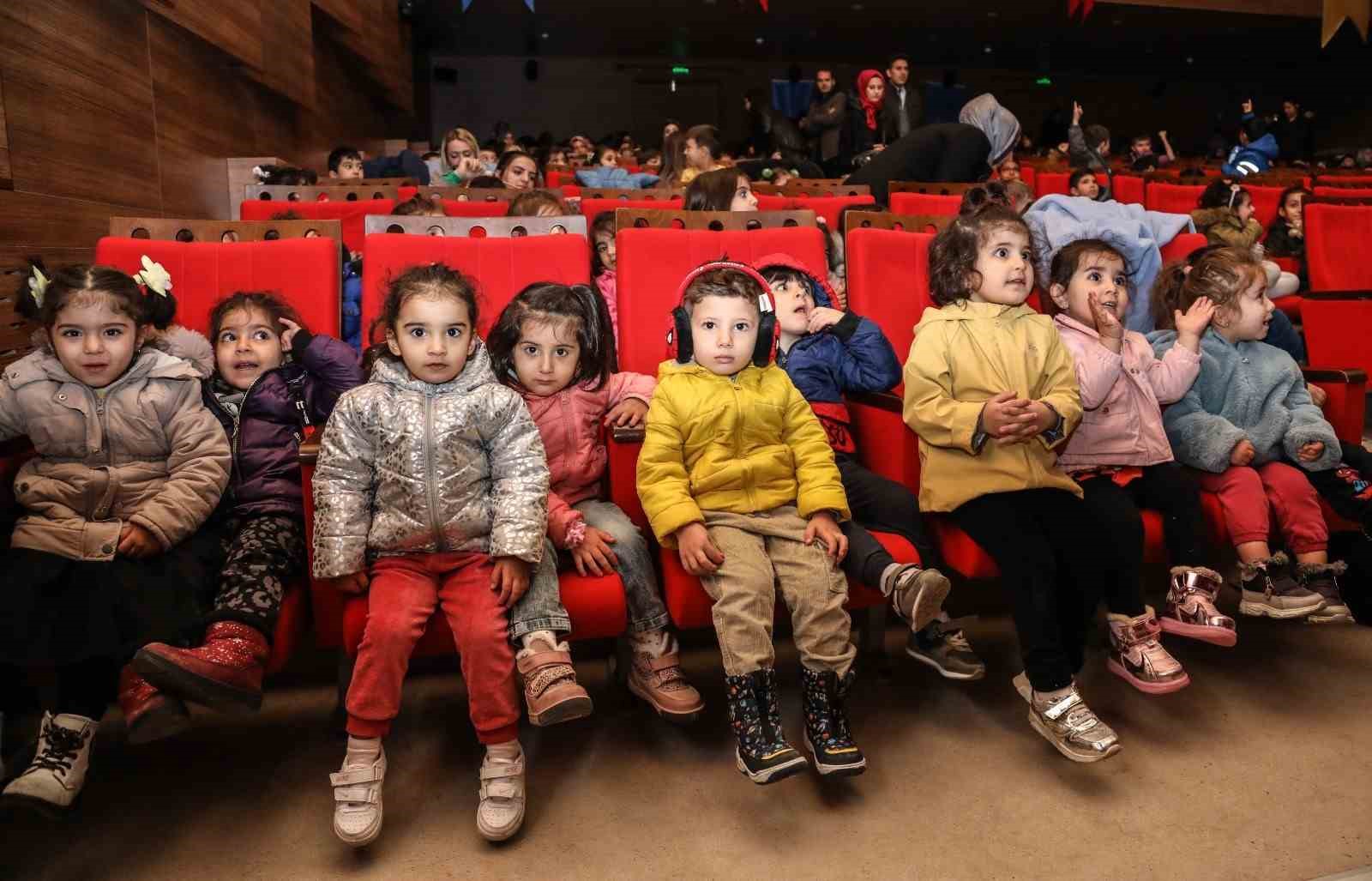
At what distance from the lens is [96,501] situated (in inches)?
57.7

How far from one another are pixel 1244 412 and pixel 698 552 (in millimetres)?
1343

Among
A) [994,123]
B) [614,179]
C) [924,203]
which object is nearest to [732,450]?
[924,203]

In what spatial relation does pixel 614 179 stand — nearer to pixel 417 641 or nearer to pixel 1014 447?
pixel 1014 447

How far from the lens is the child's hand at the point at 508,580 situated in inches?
54.1

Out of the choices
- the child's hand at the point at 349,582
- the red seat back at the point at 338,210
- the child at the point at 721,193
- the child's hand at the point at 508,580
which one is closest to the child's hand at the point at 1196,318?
the child at the point at 721,193

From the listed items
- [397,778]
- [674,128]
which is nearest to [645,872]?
[397,778]

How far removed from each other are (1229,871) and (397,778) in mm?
1345

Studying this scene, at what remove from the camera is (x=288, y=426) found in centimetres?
165

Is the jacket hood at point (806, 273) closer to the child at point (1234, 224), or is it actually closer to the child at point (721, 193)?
the child at point (721, 193)

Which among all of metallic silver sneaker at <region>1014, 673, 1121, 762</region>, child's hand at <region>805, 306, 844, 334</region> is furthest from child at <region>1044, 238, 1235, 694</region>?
child's hand at <region>805, 306, 844, 334</region>

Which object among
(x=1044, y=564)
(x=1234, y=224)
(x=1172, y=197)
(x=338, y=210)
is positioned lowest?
(x=1044, y=564)

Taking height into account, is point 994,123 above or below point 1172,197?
above

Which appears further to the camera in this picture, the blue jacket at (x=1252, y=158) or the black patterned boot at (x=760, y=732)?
the blue jacket at (x=1252, y=158)

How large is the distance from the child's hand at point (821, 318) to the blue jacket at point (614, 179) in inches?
116
